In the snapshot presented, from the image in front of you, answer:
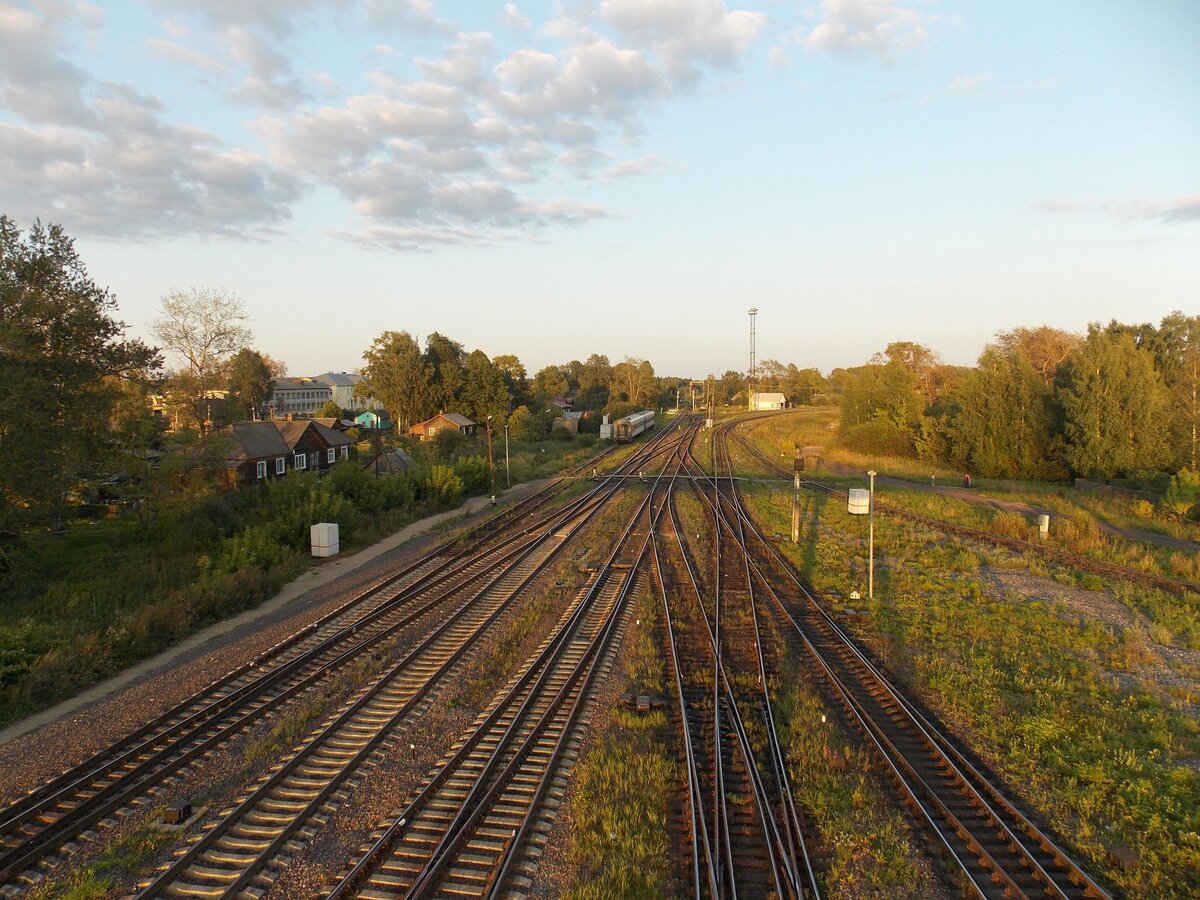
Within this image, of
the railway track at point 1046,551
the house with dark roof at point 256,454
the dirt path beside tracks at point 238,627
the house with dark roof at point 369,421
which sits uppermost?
the house with dark roof at point 369,421

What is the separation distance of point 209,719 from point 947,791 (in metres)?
9.97

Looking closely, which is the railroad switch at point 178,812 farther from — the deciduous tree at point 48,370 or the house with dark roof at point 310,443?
the house with dark roof at point 310,443

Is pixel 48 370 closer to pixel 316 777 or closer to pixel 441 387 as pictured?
pixel 316 777

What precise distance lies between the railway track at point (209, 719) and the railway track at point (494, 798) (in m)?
3.27

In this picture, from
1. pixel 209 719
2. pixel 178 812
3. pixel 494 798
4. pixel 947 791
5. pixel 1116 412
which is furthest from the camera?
pixel 1116 412

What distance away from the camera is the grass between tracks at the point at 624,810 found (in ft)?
21.4

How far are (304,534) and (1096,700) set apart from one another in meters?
21.8

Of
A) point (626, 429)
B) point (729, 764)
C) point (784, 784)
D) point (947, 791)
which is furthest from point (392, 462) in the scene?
point (947, 791)

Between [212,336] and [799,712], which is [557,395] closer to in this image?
[212,336]

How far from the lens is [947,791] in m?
8.16

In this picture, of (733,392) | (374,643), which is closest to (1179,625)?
(374,643)

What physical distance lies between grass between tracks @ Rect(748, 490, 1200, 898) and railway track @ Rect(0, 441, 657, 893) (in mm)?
9860

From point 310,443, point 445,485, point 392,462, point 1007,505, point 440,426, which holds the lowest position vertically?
point 1007,505

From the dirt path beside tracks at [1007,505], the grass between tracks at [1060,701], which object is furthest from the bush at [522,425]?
the grass between tracks at [1060,701]
